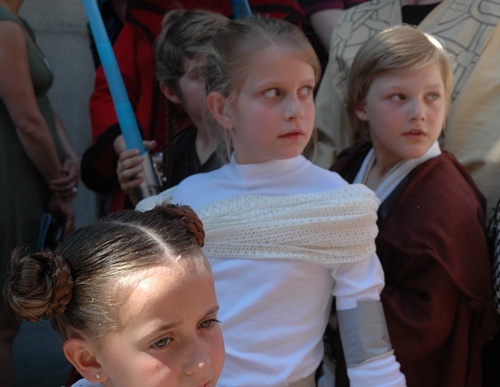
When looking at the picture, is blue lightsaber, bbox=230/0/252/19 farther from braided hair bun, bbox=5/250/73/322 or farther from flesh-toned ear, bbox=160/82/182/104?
braided hair bun, bbox=5/250/73/322

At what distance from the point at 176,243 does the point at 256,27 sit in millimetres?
747

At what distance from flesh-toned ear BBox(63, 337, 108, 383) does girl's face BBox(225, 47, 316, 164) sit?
710 mm

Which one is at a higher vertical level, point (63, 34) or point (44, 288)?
point (44, 288)

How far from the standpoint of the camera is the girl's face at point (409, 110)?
199 cm

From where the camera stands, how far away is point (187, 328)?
1246 mm

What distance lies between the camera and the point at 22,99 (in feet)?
8.06

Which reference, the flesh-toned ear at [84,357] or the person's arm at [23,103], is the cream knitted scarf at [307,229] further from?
the person's arm at [23,103]

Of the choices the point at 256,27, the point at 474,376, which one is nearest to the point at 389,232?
the point at 474,376

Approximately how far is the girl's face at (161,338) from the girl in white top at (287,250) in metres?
0.43

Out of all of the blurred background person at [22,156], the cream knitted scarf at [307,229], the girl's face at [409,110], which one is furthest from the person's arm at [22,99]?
the girl's face at [409,110]

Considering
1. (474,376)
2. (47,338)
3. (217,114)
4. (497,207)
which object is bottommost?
(47,338)

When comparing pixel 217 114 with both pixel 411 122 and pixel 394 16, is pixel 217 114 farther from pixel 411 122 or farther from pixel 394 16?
pixel 394 16

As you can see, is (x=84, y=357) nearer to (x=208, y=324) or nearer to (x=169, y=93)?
(x=208, y=324)

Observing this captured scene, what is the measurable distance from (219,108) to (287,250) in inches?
17.3
